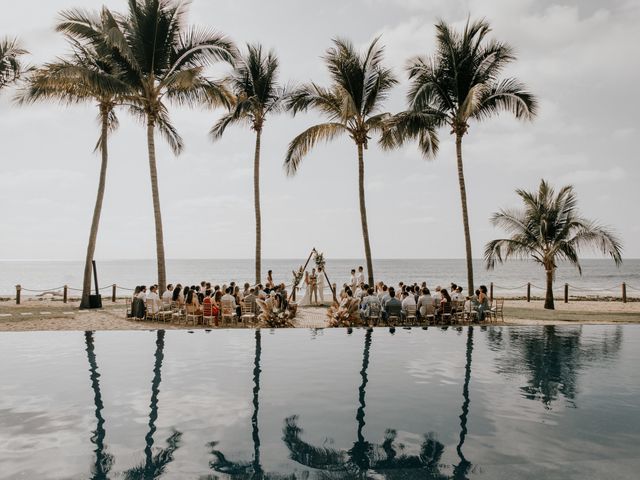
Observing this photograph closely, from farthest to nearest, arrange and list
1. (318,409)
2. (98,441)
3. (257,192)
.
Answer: (257,192), (318,409), (98,441)

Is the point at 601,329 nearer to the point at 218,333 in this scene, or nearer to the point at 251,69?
the point at 218,333

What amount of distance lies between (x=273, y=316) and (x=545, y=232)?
14263 millimetres

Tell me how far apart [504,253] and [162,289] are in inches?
625

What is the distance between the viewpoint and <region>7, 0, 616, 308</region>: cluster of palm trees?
20.3 meters

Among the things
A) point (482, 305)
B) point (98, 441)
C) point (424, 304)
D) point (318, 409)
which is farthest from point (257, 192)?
point (98, 441)

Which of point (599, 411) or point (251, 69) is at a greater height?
point (251, 69)

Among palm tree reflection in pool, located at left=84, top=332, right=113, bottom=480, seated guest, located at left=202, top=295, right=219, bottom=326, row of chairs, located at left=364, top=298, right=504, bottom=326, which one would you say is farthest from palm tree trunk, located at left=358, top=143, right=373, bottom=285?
palm tree reflection in pool, located at left=84, top=332, right=113, bottom=480

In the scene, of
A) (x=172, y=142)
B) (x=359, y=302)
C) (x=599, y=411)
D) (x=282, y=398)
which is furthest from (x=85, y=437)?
(x=172, y=142)

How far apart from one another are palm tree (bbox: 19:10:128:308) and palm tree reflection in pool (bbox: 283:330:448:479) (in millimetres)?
17615

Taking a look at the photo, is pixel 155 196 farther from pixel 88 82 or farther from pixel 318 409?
pixel 318 409

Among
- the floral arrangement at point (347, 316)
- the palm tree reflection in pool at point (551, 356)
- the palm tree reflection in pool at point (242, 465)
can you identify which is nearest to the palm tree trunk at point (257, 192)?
the floral arrangement at point (347, 316)

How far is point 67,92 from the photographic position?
21.7 m

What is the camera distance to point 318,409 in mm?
7785

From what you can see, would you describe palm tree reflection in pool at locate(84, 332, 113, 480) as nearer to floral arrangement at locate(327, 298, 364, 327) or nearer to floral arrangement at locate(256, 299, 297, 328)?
floral arrangement at locate(256, 299, 297, 328)
